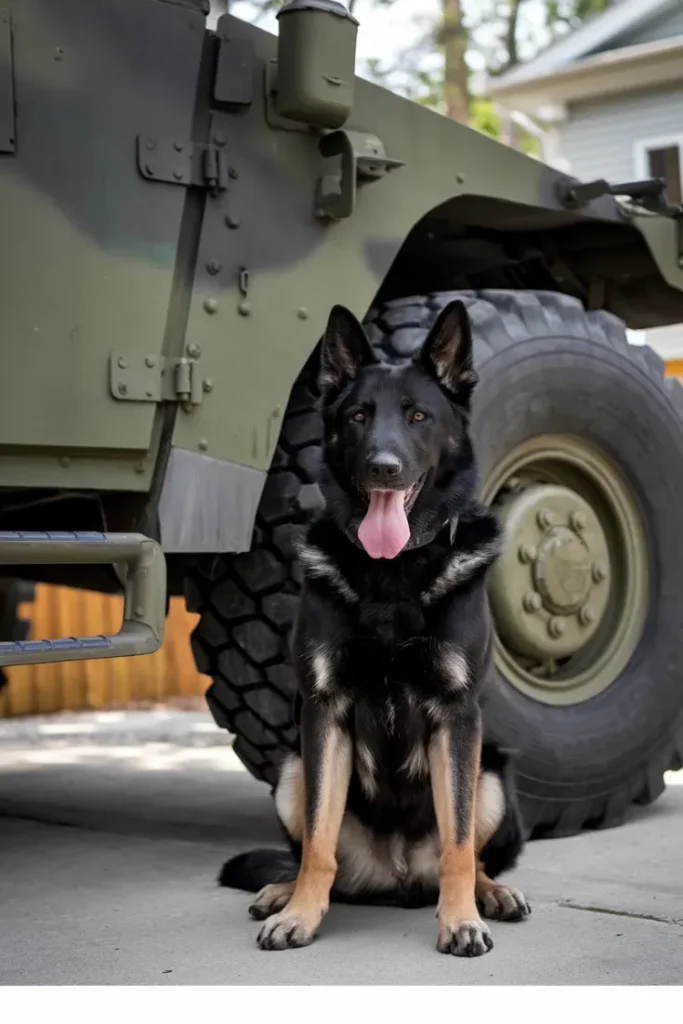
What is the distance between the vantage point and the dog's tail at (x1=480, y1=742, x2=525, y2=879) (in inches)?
121

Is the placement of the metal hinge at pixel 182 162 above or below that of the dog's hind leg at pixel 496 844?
above

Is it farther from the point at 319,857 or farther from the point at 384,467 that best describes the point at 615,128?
the point at 319,857

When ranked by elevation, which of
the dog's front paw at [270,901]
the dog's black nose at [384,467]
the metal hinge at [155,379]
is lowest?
the dog's front paw at [270,901]

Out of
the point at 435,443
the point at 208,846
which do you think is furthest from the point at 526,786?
the point at 435,443

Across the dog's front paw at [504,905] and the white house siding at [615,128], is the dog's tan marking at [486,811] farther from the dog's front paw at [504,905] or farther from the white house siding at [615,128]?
the white house siding at [615,128]

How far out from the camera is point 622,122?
18.1m

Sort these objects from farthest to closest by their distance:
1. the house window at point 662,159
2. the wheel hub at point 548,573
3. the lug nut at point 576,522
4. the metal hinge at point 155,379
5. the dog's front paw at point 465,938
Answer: the house window at point 662,159 → the lug nut at point 576,522 → the wheel hub at point 548,573 → the metal hinge at point 155,379 → the dog's front paw at point 465,938

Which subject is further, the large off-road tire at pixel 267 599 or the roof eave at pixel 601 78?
the roof eave at pixel 601 78

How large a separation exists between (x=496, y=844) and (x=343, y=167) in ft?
5.90

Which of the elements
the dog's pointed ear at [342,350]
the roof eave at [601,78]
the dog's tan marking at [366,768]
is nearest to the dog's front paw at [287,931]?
the dog's tan marking at [366,768]

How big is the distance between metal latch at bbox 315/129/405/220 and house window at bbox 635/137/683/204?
14444mm

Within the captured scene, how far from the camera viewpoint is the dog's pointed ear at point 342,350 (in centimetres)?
305

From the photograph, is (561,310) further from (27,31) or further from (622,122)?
(622,122)

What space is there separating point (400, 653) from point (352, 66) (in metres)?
1.57
